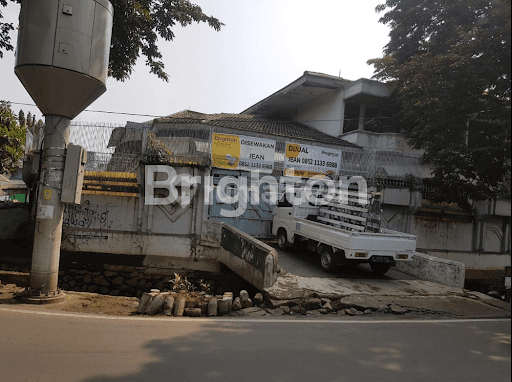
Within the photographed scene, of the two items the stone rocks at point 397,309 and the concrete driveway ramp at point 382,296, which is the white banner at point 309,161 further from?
the stone rocks at point 397,309

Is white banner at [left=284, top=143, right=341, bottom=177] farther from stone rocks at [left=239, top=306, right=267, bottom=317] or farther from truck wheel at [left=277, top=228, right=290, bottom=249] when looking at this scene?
stone rocks at [left=239, top=306, right=267, bottom=317]

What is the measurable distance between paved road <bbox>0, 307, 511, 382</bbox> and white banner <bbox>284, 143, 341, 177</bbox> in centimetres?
1005

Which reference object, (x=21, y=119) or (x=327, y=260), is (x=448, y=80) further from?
(x=21, y=119)

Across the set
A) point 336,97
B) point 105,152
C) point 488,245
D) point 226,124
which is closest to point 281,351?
point 105,152

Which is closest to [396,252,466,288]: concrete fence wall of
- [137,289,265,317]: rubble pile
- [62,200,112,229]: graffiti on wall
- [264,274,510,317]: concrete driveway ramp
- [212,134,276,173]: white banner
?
[264,274,510,317]: concrete driveway ramp

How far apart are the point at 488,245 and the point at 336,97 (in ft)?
36.3

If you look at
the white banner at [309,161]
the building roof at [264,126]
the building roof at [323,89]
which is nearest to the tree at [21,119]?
the building roof at [264,126]

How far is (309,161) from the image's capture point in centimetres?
1583

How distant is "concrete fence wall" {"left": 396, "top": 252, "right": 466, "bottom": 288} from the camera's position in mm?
9688

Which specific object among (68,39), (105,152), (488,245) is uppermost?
(68,39)

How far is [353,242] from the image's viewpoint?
346 inches

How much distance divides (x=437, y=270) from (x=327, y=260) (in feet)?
10.2

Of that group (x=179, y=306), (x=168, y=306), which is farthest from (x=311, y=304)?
(x=168, y=306)

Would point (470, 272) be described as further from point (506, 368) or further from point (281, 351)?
point (506, 368)
